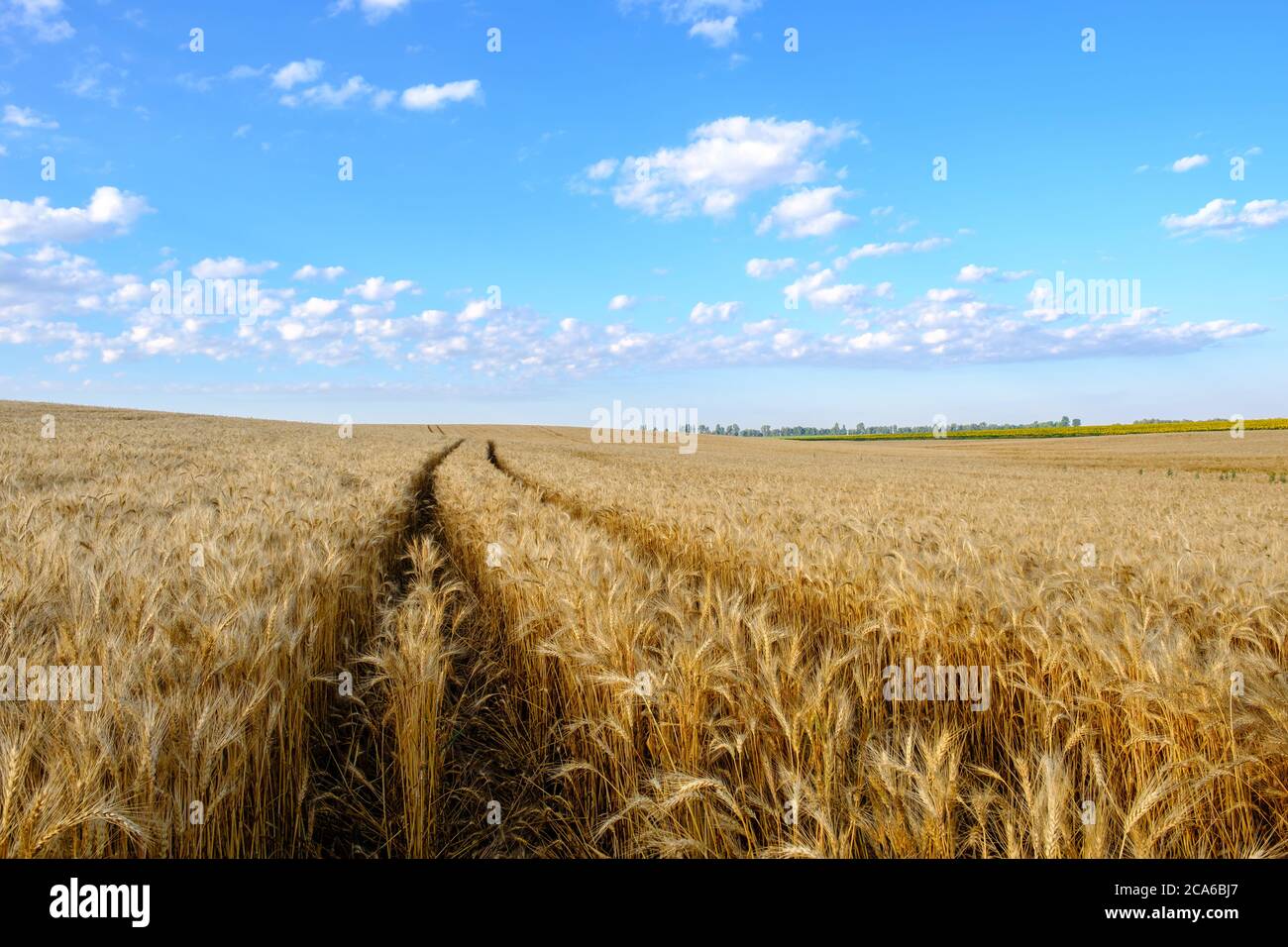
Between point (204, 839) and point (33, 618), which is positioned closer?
point (204, 839)

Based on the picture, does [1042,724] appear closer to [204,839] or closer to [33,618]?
[204,839]

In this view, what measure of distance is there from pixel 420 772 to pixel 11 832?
1071mm

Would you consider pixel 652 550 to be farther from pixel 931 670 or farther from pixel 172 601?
pixel 172 601

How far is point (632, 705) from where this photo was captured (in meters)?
2.32

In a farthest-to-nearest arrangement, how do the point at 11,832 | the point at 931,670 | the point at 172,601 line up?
the point at 931,670
the point at 172,601
the point at 11,832

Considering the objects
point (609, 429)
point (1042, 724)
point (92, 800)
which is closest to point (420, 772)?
point (92, 800)

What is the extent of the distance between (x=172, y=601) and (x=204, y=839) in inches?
55.1

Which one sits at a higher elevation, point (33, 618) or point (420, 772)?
point (33, 618)

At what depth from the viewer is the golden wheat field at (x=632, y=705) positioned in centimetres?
164

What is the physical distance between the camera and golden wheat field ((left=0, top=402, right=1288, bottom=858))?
5.40 feet

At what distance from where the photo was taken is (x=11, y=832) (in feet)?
4.36
